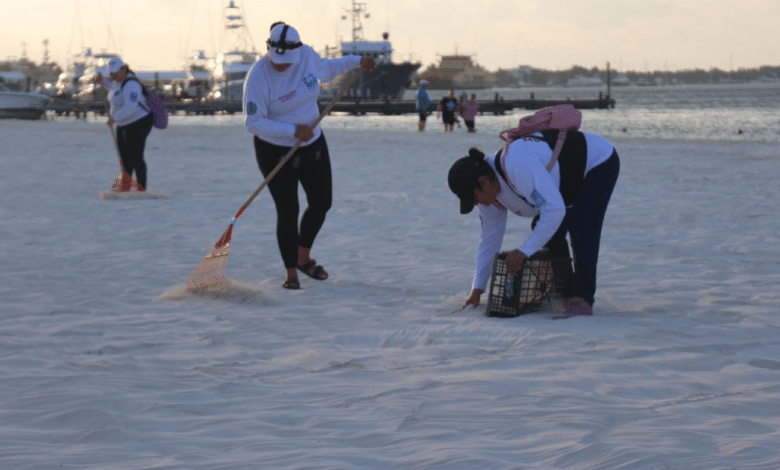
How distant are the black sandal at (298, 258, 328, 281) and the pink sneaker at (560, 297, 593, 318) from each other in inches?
73.3

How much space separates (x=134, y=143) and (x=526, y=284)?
6904mm

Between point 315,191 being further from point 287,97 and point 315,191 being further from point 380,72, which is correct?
point 380,72

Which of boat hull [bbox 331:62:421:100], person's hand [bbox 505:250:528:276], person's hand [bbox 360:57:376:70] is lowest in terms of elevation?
person's hand [bbox 505:250:528:276]

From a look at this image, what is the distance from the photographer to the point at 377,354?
4664 millimetres

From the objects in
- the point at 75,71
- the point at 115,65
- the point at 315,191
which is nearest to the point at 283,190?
the point at 315,191

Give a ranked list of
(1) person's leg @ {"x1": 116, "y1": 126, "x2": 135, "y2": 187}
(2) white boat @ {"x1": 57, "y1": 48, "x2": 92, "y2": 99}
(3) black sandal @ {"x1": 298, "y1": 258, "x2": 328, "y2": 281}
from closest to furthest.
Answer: (3) black sandal @ {"x1": 298, "y1": 258, "x2": 328, "y2": 281} < (1) person's leg @ {"x1": 116, "y1": 126, "x2": 135, "y2": 187} < (2) white boat @ {"x1": 57, "y1": 48, "x2": 92, "y2": 99}

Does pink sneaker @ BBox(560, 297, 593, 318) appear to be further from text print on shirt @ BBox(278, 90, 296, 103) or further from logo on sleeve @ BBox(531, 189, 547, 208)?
text print on shirt @ BBox(278, 90, 296, 103)

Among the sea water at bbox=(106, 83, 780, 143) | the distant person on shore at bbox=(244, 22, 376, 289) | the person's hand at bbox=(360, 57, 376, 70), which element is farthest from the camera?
the sea water at bbox=(106, 83, 780, 143)

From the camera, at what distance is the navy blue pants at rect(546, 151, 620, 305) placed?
515 cm

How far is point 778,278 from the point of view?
6.52 m

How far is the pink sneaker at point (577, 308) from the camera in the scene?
5.36 meters

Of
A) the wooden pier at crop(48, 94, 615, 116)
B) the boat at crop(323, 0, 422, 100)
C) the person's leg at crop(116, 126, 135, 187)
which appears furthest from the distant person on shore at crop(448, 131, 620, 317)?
the boat at crop(323, 0, 422, 100)

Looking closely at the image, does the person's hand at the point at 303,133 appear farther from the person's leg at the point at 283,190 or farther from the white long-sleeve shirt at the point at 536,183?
the white long-sleeve shirt at the point at 536,183

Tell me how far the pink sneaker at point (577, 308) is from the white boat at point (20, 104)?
46.3 metres
